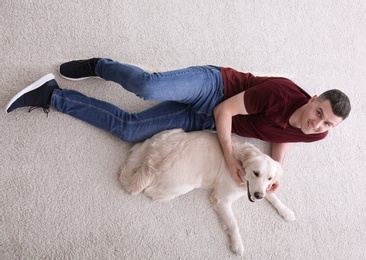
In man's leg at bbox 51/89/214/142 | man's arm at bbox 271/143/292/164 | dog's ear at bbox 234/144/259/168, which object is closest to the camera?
dog's ear at bbox 234/144/259/168

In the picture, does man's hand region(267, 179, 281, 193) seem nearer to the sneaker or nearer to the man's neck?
the man's neck

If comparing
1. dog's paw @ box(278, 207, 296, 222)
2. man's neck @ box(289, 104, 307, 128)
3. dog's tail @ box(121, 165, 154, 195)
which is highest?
man's neck @ box(289, 104, 307, 128)

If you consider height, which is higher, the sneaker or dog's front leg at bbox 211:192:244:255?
the sneaker

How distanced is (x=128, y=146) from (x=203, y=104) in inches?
20.1

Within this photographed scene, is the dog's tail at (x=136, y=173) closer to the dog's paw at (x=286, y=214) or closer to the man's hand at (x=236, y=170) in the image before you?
the man's hand at (x=236, y=170)

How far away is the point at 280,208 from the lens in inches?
71.3

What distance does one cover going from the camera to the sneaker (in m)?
1.51

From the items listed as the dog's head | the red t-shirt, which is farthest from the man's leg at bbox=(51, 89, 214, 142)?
the dog's head

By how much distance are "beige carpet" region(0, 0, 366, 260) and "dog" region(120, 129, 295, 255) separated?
96mm

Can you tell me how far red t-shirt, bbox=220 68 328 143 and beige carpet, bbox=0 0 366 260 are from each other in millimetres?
424

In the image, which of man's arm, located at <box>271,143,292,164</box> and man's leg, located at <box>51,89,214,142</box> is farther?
man's arm, located at <box>271,143,292,164</box>

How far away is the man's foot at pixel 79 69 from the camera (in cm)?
162

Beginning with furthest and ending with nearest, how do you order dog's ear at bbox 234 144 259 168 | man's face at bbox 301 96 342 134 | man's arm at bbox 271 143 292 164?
1. man's arm at bbox 271 143 292 164
2. dog's ear at bbox 234 144 259 168
3. man's face at bbox 301 96 342 134

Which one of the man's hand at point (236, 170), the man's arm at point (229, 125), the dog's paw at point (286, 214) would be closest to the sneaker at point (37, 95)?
the man's arm at point (229, 125)
